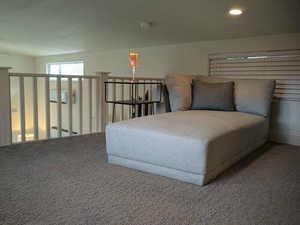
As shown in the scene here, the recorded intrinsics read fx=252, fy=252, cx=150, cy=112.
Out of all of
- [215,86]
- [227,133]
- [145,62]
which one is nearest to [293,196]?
[227,133]

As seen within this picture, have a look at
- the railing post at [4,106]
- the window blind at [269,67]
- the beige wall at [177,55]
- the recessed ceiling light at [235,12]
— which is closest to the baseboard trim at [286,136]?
the window blind at [269,67]

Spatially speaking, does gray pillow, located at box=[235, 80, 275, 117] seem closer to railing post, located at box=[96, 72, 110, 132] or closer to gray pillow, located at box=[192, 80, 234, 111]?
gray pillow, located at box=[192, 80, 234, 111]

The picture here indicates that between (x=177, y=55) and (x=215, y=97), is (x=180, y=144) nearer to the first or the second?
(x=215, y=97)

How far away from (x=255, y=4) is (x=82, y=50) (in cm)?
429

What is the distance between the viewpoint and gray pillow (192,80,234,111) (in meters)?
3.24

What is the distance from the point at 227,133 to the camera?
2168 millimetres

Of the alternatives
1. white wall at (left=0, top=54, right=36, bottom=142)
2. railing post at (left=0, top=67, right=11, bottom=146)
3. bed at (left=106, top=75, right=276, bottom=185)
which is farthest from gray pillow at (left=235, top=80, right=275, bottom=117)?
white wall at (left=0, top=54, right=36, bottom=142)

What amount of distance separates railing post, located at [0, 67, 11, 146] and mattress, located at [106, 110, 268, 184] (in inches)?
46.8

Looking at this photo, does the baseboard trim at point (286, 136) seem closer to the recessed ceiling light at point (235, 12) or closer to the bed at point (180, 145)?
the bed at point (180, 145)

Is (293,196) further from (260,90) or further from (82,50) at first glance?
(82,50)

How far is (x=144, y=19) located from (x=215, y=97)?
1404mm

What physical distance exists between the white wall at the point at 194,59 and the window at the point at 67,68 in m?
0.24

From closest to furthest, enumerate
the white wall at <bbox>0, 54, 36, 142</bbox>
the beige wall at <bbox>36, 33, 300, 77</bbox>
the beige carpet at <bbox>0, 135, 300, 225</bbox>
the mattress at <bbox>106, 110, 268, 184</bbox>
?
the beige carpet at <bbox>0, 135, 300, 225</bbox>
the mattress at <bbox>106, 110, 268, 184</bbox>
the beige wall at <bbox>36, 33, 300, 77</bbox>
the white wall at <bbox>0, 54, 36, 142</bbox>

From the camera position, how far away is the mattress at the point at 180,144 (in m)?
1.92
